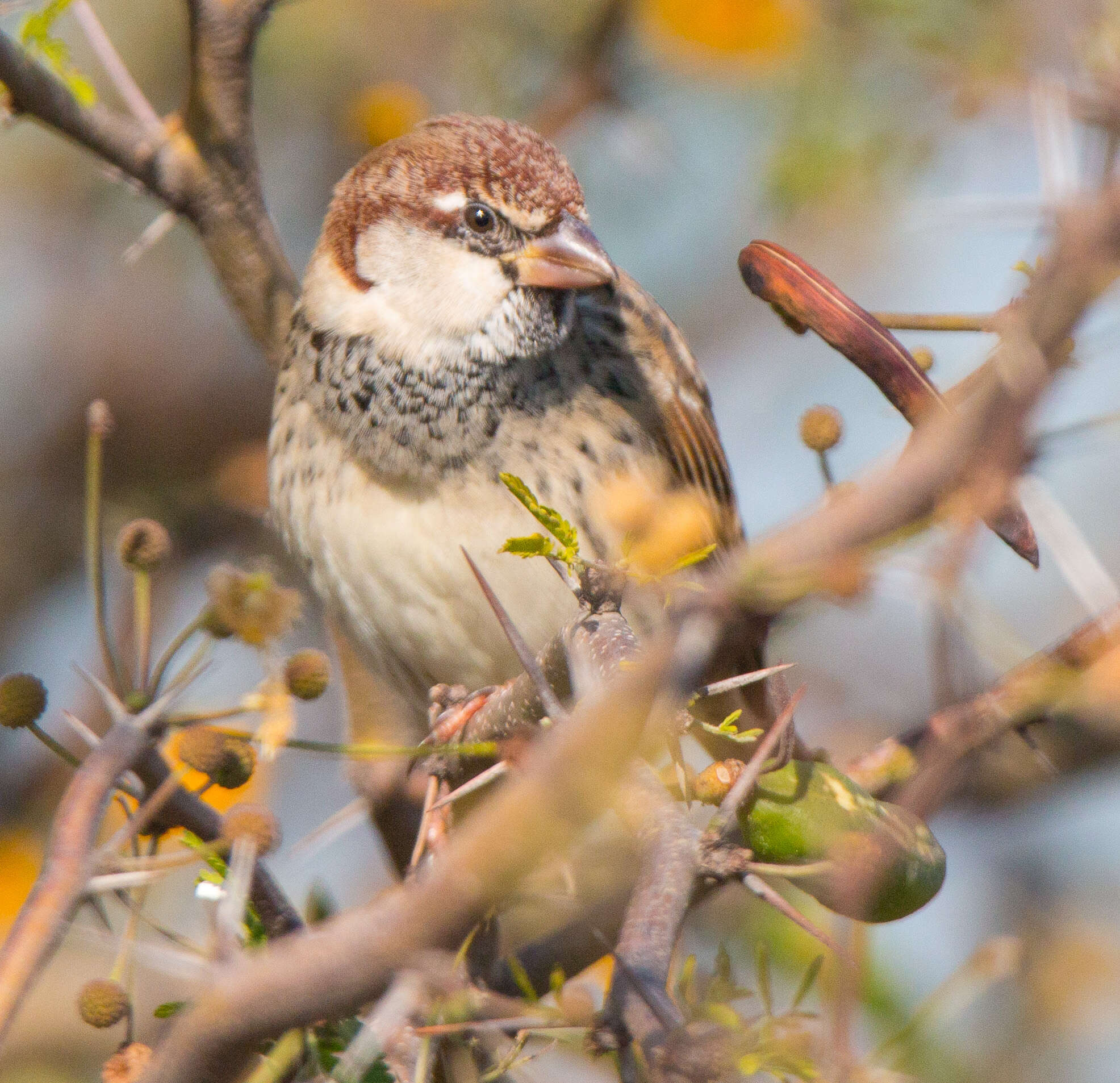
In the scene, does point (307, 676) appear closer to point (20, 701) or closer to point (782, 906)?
point (20, 701)

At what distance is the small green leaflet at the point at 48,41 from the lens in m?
2.04

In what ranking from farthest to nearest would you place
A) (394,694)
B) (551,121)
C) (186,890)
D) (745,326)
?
(745,326), (551,121), (394,694), (186,890)

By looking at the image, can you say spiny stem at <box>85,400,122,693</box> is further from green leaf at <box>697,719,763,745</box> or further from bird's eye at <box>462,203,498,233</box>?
bird's eye at <box>462,203,498,233</box>

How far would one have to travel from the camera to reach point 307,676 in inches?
53.6

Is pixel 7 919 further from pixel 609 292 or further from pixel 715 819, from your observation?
pixel 715 819

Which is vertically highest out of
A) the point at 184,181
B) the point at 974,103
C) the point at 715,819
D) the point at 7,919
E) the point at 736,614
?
the point at 184,181

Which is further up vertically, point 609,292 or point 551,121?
point 551,121

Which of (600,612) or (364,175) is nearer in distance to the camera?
Answer: (600,612)

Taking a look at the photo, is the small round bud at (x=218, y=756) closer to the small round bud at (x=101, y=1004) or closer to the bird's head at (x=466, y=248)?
the small round bud at (x=101, y=1004)

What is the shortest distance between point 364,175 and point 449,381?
494mm

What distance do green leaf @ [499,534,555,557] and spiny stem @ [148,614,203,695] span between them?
295mm

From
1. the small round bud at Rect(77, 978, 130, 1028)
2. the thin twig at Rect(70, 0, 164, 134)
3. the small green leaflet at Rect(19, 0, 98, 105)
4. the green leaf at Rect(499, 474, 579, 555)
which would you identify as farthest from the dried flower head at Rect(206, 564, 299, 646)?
the thin twig at Rect(70, 0, 164, 134)

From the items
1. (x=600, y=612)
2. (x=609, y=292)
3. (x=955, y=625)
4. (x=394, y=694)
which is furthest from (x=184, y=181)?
(x=955, y=625)

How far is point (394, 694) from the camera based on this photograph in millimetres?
3254
